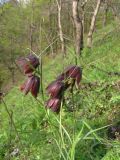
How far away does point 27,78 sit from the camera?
1508 millimetres

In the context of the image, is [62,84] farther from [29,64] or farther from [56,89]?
[29,64]

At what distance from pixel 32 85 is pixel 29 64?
7 centimetres

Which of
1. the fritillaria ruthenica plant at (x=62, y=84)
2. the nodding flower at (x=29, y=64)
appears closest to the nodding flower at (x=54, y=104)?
the fritillaria ruthenica plant at (x=62, y=84)

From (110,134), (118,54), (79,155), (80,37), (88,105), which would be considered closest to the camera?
(79,155)

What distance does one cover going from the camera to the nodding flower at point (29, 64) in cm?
147

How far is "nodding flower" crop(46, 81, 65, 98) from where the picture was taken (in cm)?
144

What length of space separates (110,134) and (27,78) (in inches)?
88.4

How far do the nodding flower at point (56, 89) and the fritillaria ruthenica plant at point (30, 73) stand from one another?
5 centimetres

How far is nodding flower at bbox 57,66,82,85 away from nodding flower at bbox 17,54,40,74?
0.31ft

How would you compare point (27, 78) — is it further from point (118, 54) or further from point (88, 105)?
point (118, 54)

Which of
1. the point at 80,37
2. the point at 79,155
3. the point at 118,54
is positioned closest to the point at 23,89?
the point at 79,155

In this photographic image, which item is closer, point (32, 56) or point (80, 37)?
point (32, 56)

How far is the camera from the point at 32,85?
58.4 inches

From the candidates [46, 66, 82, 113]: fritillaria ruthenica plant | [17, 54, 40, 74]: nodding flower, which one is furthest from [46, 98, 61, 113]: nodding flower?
[17, 54, 40, 74]: nodding flower
